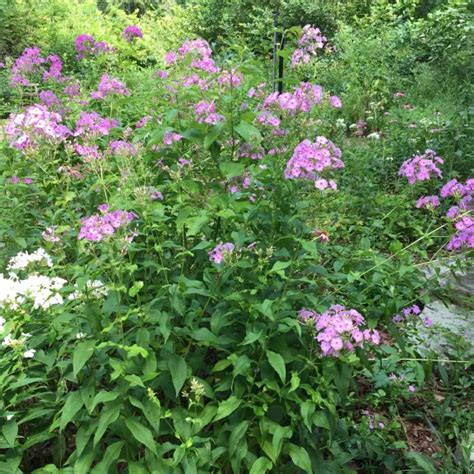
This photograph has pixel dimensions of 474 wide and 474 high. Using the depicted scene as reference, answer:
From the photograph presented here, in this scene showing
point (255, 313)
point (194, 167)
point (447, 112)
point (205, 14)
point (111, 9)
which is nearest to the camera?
point (255, 313)

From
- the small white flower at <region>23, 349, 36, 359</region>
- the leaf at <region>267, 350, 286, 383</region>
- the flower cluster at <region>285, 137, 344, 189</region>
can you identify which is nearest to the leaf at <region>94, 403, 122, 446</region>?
the small white flower at <region>23, 349, 36, 359</region>

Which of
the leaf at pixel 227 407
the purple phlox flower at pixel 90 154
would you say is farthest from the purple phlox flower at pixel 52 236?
the leaf at pixel 227 407

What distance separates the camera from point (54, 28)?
11.1 meters

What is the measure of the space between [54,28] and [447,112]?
857 centimetres

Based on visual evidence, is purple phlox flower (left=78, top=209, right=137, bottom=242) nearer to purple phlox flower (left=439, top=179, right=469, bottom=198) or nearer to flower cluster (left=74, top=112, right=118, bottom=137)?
flower cluster (left=74, top=112, right=118, bottom=137)

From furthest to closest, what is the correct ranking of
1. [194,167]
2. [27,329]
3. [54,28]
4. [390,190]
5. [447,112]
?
[54,28] → [447,112] → [390,190] → [194,167] → [27,329]

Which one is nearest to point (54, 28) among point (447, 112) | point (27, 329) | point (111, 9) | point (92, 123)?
point (111, 9)

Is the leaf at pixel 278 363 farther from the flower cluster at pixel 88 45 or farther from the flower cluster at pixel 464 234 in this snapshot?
the flower cluster at pixel 88 45

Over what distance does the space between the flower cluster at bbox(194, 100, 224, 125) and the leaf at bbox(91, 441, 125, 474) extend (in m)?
1.24

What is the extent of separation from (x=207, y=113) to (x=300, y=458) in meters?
1.35

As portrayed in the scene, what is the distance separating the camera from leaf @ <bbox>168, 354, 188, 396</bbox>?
1853mm

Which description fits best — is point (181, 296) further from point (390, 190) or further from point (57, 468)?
point (390, 190)

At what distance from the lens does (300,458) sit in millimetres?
1875

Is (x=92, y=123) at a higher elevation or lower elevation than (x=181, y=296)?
higher
